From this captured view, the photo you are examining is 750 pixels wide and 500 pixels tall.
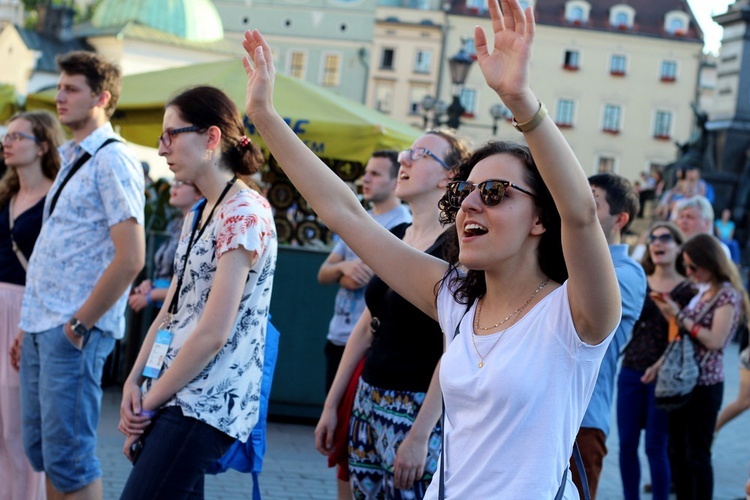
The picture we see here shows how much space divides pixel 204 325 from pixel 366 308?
1.18 m

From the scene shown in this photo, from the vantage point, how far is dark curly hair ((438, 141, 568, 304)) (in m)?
2.76

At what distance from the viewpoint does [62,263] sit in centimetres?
482

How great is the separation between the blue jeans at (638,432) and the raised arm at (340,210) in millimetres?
4267

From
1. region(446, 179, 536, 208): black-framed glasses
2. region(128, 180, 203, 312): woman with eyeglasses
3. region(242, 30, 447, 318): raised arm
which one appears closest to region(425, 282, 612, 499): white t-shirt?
region(446, 179, 536, 208): black-framed glasses

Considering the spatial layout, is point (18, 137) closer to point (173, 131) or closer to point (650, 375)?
point (173, 131)

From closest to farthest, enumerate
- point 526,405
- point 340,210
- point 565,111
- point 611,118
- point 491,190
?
point 526,405 → point 491,190 → point 340,210 → point 565,111 → point 611,118

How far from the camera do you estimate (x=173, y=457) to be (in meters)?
3.68

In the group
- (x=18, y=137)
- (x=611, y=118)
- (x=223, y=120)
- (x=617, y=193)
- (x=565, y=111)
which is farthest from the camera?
(x=611, y=118)

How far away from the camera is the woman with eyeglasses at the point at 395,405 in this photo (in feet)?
13.1

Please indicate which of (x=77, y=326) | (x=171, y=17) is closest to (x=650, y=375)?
(x=77, y=326)

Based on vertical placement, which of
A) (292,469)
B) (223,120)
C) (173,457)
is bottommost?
(292,469)

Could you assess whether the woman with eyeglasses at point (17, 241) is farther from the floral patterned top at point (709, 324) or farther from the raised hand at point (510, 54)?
the floral patterned top at point (709, 324)

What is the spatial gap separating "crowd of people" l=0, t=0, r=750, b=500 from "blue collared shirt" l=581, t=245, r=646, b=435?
0.01m

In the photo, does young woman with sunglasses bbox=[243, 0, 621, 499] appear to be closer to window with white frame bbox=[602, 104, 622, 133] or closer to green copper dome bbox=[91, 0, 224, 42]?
green copper dome bbox=[91, 0, 224, 42]
